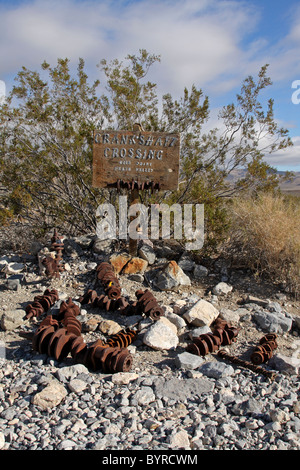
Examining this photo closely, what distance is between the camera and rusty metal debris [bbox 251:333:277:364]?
142 inches

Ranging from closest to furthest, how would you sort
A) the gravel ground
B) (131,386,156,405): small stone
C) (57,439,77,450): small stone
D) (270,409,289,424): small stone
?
1. (57,439,77,450): small stone
2. the gravel ground
3. (270,409,289,424): small stone
4. (131,386,156,405): small stone

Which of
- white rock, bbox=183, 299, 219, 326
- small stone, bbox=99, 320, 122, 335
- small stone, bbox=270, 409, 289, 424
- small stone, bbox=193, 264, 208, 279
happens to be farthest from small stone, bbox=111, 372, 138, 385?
small stone, bbox=193, 264, 208, 279

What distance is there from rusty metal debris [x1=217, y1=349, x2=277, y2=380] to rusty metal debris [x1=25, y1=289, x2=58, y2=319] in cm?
214

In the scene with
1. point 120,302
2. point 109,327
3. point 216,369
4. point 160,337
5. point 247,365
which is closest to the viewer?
point 216,369

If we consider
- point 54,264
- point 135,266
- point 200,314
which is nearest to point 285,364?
point 200,314

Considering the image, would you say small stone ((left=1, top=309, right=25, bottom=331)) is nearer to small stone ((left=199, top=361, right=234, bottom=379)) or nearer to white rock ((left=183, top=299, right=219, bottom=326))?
white rock ((left=183, top=299, right=219, bottom=326))

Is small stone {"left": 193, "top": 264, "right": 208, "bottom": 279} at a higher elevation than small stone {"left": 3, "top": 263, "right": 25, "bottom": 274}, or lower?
lower

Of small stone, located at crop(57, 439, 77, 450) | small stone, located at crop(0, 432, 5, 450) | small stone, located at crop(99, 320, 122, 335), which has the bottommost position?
small stone, located at crop(57, 439, 77, 450)

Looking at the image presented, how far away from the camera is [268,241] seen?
5793mm

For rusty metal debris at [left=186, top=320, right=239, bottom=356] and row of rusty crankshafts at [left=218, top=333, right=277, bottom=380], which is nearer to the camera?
row of rusty crankshafts at [left=218, top=333, right=277, bottom=380]

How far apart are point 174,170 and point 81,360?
Result: 3387 mm

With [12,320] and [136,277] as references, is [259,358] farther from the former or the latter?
[12,320]

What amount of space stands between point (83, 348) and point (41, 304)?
130 centimetres
